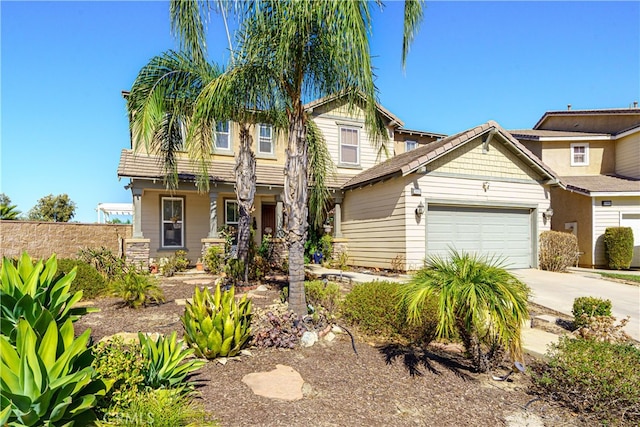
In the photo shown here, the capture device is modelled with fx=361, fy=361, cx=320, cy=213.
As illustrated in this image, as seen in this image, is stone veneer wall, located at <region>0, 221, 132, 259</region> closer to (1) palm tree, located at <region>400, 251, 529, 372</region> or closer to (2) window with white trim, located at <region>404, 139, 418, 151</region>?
(1) palm tree, located at <region>400, 251, 529, 372</region>

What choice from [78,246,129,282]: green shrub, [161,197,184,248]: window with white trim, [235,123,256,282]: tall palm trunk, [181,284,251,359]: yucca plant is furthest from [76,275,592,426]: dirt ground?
[161,197,184,248]: window with white trim

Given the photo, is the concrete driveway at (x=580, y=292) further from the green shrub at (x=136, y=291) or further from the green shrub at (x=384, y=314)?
the green shrub at (x=136, y=291)

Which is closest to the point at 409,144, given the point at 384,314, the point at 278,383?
the point at 384,314

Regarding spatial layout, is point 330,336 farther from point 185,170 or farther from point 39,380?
point 185,170

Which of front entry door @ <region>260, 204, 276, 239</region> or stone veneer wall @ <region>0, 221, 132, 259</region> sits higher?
front entry door @ <region>260, 204, 276, 239</region>

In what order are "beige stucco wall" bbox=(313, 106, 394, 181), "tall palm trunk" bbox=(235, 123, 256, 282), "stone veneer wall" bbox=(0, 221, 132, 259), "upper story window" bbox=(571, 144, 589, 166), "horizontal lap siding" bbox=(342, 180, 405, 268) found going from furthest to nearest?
1. "upper story window" bbox=(571, 144, 589, 166)
2. "beige stucco wall" bbox=(313, 106, 394, 181)
3. "horizontal lap siding" bbox=(342, 180, 405, 268)
4. "stone veneer wall" bbox=(0, 221, 132, 259)
5. "tall palm trunk" bbox=(235, 123, 256, 282)

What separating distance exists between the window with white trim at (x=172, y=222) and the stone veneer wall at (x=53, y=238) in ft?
6.11

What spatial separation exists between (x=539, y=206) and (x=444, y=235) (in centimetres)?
420

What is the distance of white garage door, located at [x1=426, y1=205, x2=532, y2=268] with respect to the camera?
12.1 m

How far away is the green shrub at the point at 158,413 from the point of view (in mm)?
2582

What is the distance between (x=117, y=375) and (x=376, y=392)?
241 cm

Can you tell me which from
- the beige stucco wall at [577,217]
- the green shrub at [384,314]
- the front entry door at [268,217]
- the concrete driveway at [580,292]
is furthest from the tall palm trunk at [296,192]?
the beige stucco wall at [577,217]

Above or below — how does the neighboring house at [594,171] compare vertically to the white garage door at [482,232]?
above

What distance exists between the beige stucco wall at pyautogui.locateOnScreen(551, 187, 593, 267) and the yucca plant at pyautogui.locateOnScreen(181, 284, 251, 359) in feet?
52.3
